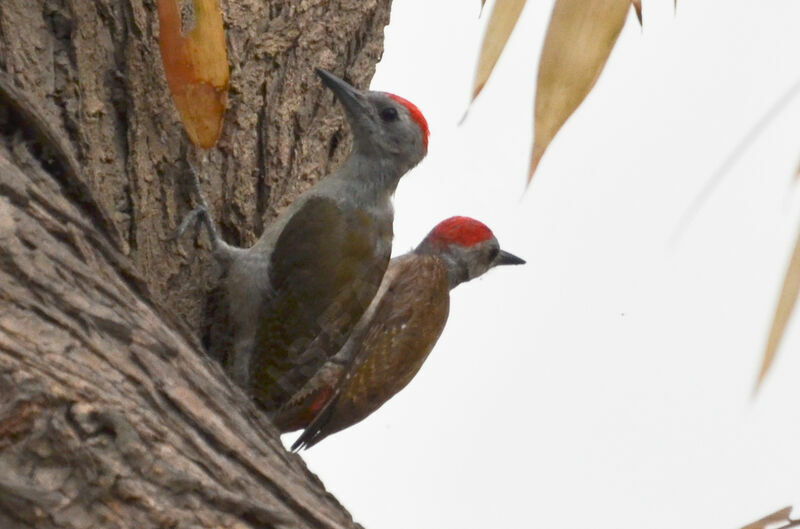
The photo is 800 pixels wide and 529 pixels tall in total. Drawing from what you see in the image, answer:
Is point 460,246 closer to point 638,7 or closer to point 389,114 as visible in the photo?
point 389,114

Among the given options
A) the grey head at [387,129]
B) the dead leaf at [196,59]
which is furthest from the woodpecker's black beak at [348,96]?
the dead leaf at [196,59]

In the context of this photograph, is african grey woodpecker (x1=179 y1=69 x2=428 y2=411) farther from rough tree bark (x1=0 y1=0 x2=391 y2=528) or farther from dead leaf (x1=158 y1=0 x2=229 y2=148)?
dead leaf (x1=158 y1=0 x2=229 y2=148)

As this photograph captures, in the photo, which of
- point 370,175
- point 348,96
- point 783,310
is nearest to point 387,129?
point 370,175

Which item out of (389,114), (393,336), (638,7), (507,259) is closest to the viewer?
(638,7)

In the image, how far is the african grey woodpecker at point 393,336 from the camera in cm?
357

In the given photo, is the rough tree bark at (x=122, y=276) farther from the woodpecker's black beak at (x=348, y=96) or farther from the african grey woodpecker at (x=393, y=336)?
the african grey woodpecker at (x=393, y=336)

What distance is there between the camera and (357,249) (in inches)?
147

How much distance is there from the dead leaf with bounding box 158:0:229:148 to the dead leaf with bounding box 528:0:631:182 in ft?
2.79

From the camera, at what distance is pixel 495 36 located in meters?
2.31

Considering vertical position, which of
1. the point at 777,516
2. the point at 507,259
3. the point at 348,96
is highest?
the point at 507,259

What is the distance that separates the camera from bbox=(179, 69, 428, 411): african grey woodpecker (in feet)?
11.2

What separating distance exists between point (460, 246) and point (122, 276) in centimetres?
251

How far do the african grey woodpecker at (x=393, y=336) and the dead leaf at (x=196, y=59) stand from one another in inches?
40.7

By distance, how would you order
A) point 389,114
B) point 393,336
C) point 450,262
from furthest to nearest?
point 450,262, point 389,114, point 393,336
